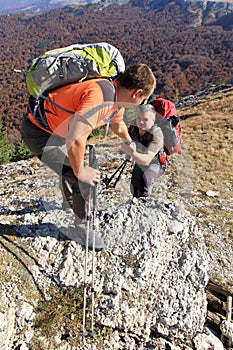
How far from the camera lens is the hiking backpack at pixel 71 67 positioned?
3.43 meters

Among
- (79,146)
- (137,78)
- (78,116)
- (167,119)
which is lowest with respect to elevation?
(167,119)

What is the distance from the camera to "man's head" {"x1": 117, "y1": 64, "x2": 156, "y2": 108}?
136 inches

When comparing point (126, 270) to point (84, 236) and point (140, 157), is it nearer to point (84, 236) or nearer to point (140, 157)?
point (84, 236)

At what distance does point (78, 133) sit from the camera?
325 cm

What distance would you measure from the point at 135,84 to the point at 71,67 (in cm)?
71

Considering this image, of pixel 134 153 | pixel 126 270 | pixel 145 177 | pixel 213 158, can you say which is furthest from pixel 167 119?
pixel 213 158

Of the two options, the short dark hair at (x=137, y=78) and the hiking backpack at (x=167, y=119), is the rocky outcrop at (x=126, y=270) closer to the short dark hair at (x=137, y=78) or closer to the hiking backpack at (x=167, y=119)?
the hiking backpack at (x=167, y=119)

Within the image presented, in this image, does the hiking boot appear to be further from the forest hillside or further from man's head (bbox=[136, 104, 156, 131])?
the forest hillside

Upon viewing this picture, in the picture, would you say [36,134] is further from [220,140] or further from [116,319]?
[220,140]

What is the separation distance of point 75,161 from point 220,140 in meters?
17.1

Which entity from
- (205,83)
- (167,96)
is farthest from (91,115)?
(205,83)

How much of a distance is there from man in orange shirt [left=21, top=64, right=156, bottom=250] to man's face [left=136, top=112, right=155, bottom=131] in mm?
664

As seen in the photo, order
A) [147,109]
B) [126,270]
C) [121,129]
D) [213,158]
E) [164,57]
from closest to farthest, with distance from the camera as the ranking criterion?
[121,129], [126,270], [147,109], [213,158], [164,57]

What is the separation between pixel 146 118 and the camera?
5.03m
